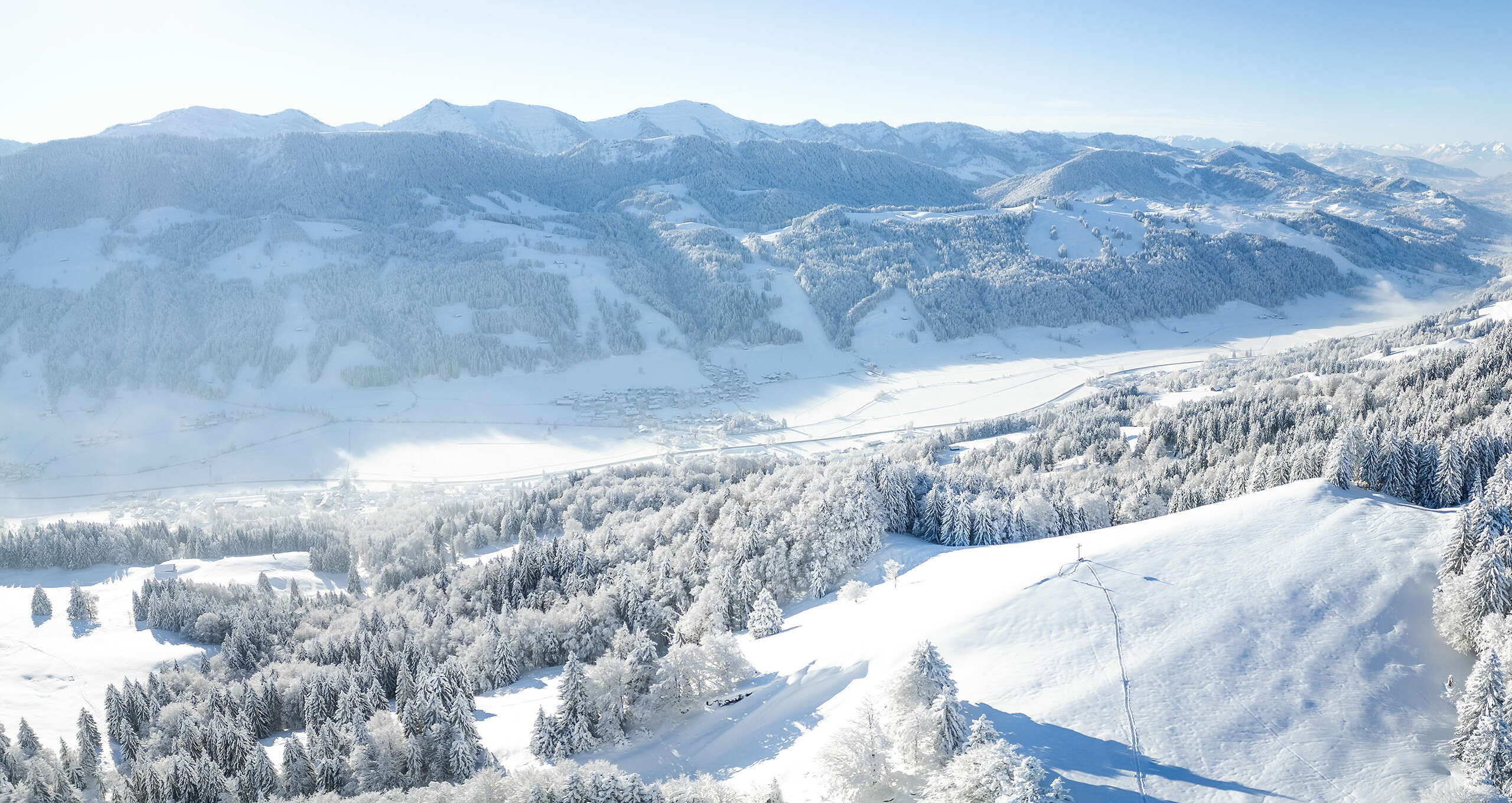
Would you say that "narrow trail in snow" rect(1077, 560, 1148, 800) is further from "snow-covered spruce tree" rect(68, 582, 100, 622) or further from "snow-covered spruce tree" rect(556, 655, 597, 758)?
"snow-covered spruce tree" rect(68, 582, 100, 622)

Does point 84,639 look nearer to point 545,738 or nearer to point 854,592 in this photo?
point 545,738

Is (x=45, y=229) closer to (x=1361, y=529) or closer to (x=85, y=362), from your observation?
(x=85, y=362)

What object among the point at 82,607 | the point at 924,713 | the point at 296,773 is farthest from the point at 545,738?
the point at 82,607

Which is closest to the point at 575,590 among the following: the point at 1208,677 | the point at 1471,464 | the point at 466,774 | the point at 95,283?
the point at 466,774

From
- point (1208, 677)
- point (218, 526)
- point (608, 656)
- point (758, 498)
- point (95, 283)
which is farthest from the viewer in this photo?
point (95, 283)

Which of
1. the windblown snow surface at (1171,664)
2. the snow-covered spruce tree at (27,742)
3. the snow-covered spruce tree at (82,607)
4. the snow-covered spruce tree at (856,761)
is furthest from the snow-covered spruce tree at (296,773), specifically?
the snow-covered spruce tree at (82,607)
